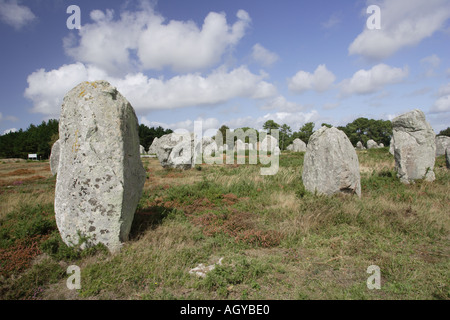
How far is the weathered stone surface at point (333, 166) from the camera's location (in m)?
9.68

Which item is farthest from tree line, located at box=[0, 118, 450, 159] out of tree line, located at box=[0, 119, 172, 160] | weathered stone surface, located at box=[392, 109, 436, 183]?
weathered stone surface, located at box=[392, 109, 436, 183]

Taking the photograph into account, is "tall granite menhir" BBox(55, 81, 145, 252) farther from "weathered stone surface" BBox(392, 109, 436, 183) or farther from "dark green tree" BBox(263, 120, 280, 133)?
"dark green tree" BBox(263, 120, 280, 133)

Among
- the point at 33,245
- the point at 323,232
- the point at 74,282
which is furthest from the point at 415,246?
the point at 33,245

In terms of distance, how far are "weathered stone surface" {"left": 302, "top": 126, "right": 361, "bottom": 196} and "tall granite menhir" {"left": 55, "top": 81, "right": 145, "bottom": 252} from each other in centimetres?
742

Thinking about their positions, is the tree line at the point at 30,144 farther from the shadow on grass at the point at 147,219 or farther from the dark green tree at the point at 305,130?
the dark green tree at the point at 305,130

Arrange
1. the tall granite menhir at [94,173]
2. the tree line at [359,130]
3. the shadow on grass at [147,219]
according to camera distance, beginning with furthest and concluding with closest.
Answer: the tree line at [359,130] → the shadow on grass at [147,219] → the tall granite menhir at [94,173]

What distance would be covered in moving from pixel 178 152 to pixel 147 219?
14.1m

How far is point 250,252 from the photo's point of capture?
5.81 m

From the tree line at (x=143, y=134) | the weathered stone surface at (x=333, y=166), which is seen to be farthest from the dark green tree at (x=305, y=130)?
the weathered stone surface at (x=333, y=166)

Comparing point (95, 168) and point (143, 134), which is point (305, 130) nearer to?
point (143, 134)

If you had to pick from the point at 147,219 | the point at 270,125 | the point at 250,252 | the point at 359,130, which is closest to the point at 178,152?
the point at 147,219

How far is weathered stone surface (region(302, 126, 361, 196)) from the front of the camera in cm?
968

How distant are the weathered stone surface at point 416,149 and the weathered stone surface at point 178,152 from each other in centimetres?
1414

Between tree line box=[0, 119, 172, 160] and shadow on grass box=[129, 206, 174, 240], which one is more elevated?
tree line box=[0, 119, 172, 160]
